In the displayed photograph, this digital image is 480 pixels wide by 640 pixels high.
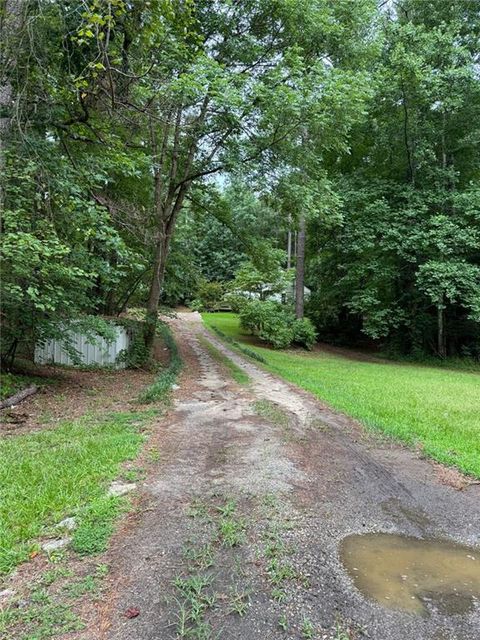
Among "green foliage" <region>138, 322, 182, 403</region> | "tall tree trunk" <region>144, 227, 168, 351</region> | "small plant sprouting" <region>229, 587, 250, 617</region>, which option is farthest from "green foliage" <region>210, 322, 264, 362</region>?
"small plant sprouting" <region>229, 587, 250, 617</region>

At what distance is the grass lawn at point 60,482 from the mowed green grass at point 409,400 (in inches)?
133

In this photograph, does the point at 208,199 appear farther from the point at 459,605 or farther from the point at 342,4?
the point at 459,605

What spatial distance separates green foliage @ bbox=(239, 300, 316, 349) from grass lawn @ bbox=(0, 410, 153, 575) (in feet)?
39.6

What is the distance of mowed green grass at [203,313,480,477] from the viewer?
206 inches

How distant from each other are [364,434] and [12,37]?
607 cm

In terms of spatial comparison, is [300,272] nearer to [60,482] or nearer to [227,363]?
[227,363]

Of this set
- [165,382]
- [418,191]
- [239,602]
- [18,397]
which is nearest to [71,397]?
[18,397]

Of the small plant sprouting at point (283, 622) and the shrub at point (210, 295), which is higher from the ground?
the shrub at point (210, 295)

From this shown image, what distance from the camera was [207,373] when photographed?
9.91 m

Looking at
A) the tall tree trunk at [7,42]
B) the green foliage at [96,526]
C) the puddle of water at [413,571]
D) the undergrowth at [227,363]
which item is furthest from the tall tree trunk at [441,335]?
the green foliage at [96,526]

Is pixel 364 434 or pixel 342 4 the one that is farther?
pixel 342 4

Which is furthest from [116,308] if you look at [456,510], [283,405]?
[456,510]

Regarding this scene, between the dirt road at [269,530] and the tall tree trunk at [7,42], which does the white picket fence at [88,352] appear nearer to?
the tall tree trunk at [7,42]

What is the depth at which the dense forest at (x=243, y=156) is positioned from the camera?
5000 mm
